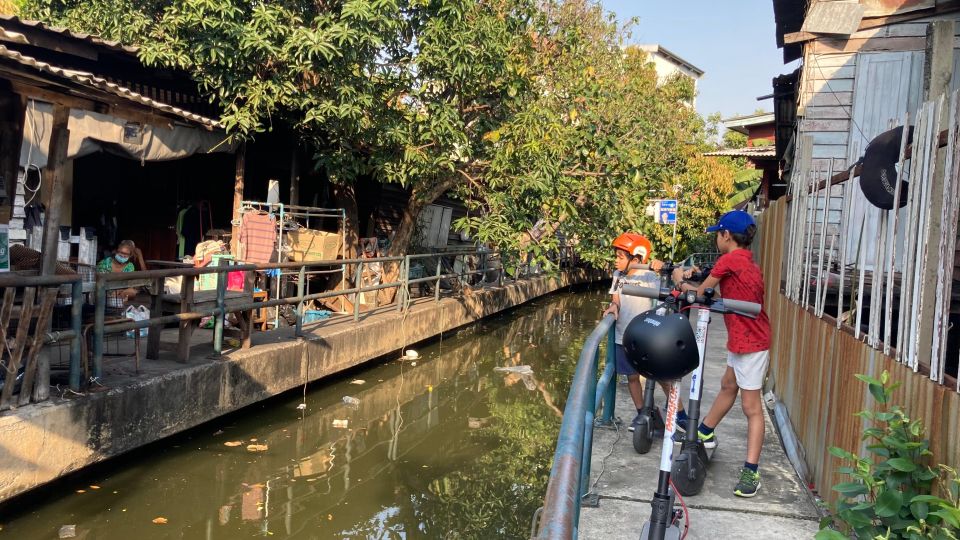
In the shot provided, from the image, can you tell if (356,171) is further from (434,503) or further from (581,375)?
(581,375)

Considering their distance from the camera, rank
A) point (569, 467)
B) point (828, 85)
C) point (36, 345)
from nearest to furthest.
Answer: point (569, 467)
point (36, 345)
point (828, 85)

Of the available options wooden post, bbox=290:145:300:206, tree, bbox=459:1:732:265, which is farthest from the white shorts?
wooden post, bbox=290:145:300:206

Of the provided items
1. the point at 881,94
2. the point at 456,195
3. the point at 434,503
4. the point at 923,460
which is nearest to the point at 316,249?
the point at 456,195

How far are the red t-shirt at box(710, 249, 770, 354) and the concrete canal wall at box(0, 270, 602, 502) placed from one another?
15.6 feet

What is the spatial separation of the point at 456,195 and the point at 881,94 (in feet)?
23.0

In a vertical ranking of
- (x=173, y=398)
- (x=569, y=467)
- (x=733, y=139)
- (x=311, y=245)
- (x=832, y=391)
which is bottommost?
(x=173, y=398)

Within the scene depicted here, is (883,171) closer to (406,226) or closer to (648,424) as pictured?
(648,424)

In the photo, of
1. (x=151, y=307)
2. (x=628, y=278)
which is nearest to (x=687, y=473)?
(x=628, y=278)

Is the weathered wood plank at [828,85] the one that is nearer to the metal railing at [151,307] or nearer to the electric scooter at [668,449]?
the metal railing at [151,307]

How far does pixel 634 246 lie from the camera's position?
595cm

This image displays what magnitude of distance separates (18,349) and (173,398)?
5.92 feet

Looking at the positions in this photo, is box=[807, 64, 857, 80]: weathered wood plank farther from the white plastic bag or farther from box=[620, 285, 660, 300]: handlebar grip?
the white plastic bag

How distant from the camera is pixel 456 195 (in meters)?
14.0

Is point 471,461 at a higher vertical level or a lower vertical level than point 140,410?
lower
